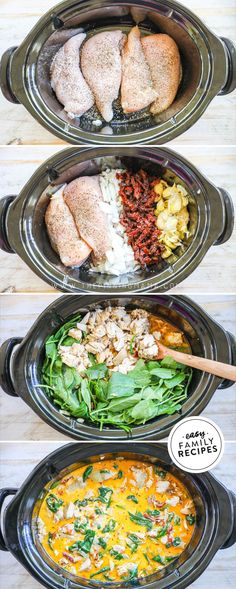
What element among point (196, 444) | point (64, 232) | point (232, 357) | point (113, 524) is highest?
point (64, 232)

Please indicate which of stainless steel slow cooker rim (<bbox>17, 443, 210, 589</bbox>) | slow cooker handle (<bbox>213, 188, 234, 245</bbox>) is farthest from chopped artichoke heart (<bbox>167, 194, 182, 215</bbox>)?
stainless steel slow cooker rim (<bbox>17, 443, 210, 589</bbox>)

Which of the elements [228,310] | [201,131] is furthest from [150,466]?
[201,131]

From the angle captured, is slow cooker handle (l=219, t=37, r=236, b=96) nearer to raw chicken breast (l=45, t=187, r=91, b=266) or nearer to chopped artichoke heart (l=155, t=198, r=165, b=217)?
chopped artichoke heart (l=155, t=198, r=165, b=217)

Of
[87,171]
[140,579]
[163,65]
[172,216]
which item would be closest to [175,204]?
[172,216]

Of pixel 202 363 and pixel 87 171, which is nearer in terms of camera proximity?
pixel 202 363

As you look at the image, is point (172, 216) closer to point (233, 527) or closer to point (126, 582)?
point (233, 527)

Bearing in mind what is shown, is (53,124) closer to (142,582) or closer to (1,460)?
(1,460)
